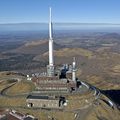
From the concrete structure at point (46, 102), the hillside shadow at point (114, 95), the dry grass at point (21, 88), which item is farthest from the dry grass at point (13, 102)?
the hillside shadow at point (114, 95)

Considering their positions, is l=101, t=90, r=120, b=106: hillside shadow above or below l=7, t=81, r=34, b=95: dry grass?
below

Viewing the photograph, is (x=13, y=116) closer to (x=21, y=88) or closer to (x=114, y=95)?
(x=21, y=88)

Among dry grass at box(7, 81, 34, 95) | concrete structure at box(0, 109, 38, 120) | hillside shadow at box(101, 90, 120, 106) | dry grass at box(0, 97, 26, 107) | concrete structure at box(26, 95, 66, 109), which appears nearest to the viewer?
concrete structure at box(0, 109, 38, 120)

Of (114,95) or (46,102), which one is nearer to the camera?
(46,102)

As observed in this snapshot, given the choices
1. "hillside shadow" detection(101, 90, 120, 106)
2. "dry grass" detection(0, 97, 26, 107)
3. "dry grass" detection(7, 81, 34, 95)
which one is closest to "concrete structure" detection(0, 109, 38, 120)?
"dry grass" detection(0, 97, 26, 107)

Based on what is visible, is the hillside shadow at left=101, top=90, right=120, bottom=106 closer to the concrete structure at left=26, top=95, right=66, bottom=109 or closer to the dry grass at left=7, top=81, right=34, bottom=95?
the concrete structure at left=26, top=95, right=66, bottom=109

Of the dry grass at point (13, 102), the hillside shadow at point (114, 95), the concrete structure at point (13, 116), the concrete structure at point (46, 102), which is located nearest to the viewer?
the concrete structure at point (13, 116)

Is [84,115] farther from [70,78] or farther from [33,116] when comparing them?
[70,78]

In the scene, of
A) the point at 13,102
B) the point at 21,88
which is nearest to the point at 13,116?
the point at 13,102

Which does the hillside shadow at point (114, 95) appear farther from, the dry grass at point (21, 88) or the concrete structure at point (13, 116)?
the concrete structure at point (13, 116)
